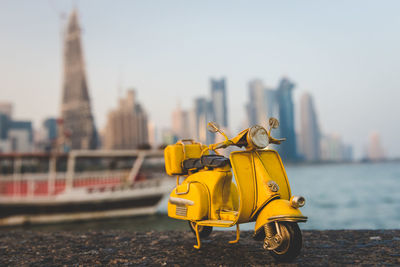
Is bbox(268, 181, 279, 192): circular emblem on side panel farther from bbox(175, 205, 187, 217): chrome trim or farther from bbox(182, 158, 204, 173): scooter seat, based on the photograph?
bbox(175, 205, 187, 217): chrome trim

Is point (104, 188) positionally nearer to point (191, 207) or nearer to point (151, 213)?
point (151, 213)

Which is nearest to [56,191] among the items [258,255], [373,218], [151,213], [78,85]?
[151,213]

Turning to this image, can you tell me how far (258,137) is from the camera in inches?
149

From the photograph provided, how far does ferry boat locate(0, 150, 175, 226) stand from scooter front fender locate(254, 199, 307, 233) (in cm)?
1333

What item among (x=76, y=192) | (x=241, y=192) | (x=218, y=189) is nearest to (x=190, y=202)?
(x=218, y=189)

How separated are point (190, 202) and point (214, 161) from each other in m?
0.55

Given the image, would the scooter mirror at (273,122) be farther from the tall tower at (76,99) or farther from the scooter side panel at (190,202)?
the tall tower at (76,99)

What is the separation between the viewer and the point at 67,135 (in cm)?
2169

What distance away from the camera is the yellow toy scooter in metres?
3.46

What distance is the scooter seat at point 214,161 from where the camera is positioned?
4.05m

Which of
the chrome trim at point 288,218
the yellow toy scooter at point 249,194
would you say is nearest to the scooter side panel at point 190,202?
the yellow toy scooter at point 249,194

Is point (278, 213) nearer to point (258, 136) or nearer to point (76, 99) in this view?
point (258, 136)

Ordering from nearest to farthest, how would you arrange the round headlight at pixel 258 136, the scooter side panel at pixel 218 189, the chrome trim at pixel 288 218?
the chrome trim at pixel 288 218
the round headlight at pixel 258 136
the scooter side panel at pixel 218 189

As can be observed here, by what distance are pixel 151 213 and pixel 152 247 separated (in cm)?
1436
